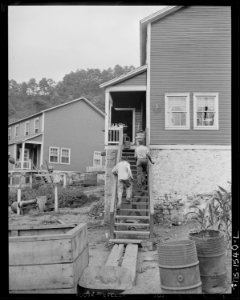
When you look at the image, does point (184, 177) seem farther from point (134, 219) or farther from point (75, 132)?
point (75, 132)

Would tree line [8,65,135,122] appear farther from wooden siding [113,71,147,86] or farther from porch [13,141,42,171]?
wooden siding [113,71,147,86]

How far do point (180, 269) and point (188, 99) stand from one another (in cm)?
872

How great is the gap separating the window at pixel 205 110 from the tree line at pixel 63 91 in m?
14.7

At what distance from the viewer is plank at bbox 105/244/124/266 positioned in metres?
6.62

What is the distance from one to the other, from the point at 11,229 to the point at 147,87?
8.28 m

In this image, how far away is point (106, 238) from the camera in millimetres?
9766

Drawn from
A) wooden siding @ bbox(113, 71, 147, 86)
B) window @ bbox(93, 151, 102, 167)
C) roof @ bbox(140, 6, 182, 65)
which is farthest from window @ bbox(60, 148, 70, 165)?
roof @ bbox(140, 6, 182, 65)

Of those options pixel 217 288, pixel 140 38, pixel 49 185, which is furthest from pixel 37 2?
pixel 49 185

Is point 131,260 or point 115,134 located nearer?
point 131,260

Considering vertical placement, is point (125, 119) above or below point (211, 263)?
above

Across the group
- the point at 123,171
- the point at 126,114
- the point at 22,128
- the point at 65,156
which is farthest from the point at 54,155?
the point at 123,171

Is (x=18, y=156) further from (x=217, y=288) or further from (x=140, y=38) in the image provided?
(x=217, y=288)

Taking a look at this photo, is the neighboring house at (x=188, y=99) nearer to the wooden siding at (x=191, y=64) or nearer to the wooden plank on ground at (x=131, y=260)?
the wooden siding at (x=191, y=64)
